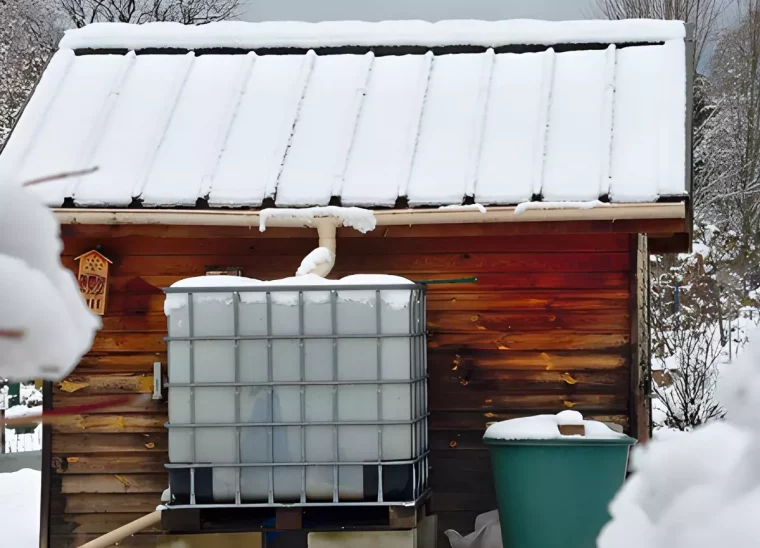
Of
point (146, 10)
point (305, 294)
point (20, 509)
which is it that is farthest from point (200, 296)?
point (146, 10)

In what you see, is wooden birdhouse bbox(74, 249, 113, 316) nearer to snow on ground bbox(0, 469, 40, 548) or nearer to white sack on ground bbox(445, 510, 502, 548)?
snow on ground bbox(0, 469, 40, 548)

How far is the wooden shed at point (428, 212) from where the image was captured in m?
6.77

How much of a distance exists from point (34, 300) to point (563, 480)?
5374 millimetres

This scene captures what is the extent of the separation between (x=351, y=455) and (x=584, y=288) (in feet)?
6.91

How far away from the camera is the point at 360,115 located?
7531mm

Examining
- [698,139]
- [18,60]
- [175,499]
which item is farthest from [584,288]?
[18,60]

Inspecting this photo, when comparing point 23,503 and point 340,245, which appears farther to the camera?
point 23,503

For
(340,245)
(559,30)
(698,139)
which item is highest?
(698,139)

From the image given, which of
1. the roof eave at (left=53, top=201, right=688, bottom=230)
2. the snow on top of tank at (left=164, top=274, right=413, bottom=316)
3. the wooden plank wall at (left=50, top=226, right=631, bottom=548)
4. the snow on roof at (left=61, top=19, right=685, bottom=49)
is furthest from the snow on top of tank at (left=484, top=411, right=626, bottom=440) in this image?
the snow on roof at (left=61, top=19, right=685, bottom=49)

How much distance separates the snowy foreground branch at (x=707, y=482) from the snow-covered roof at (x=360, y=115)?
539cm

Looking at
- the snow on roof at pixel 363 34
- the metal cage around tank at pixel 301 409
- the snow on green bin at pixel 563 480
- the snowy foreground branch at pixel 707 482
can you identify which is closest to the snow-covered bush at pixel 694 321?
the snow on roof at pixel 363 34

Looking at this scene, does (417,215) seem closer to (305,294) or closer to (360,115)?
(305,294)

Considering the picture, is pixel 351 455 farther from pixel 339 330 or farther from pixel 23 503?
pixel 23 503

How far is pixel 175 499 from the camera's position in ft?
19.8
